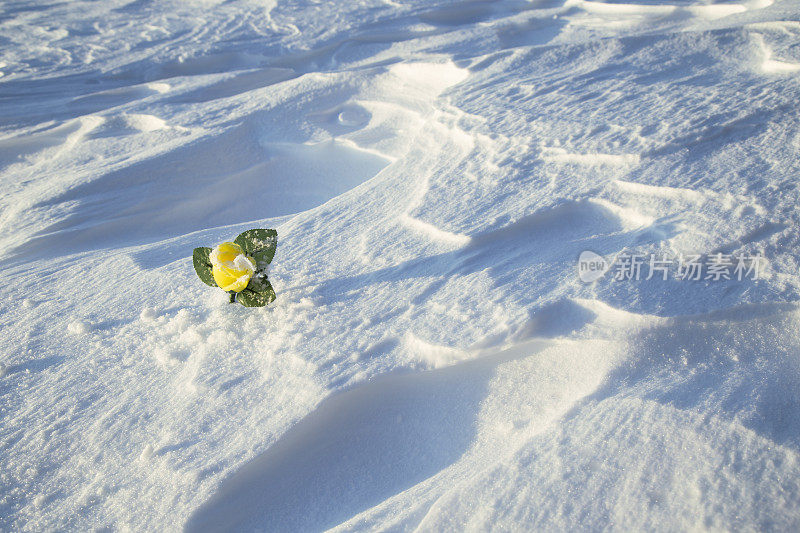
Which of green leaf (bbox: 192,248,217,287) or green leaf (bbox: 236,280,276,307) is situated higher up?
green leaf (bbox: 192,248,217,287)

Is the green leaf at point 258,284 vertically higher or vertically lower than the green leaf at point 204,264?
lower

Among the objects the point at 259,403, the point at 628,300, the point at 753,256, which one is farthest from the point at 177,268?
the point at 753,256

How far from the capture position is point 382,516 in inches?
31.2

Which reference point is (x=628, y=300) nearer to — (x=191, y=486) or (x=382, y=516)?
(x=382, y=516)

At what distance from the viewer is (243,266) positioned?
3.49ft

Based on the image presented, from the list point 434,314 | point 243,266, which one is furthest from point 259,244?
point 434,314

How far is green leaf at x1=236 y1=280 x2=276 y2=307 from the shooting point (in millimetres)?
1103

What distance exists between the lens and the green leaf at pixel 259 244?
1.12 meters

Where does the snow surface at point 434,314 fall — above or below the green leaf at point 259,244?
below

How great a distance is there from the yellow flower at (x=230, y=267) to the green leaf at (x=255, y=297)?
3cm

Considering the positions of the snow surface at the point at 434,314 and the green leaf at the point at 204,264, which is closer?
the snow surface at the point at 434,314

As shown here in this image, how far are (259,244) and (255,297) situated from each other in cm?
10

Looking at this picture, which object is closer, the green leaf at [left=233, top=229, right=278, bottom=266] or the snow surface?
the snow surface

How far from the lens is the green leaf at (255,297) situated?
1.10 m
